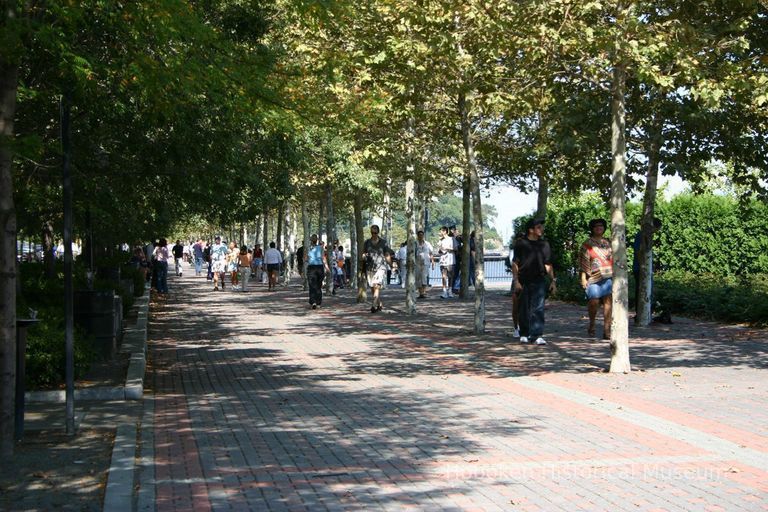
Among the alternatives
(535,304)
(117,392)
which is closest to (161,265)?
(535,304)

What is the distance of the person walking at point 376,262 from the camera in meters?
24.5

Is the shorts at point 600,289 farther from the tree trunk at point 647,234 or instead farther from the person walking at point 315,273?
the person walking at point 315,273

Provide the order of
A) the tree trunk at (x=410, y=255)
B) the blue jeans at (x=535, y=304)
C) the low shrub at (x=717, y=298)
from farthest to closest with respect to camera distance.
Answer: the tree trunk at (x=410, y=255) < the low shrub at (x=717, y=298) < the blue jeans at (x=535, y=304)

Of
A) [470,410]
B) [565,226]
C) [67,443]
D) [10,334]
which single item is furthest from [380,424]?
[565,226]

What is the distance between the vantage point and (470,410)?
402 inches

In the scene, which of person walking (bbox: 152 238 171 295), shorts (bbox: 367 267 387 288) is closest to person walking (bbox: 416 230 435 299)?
shorts (bbox: 367 267 387 288)

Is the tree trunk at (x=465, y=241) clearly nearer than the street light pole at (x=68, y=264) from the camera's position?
No

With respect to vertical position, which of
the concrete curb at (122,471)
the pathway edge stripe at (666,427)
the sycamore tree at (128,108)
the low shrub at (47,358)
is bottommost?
the concrete curb at (122,471)

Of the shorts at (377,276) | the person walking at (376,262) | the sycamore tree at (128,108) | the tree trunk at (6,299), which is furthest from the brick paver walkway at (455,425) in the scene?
the person walking at (376,262)

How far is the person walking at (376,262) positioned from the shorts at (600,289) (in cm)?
825

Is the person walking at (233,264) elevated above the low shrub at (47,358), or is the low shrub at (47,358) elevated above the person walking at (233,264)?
the person walking at (233,264)

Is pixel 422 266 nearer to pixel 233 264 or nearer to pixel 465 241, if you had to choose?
pixel 465 241

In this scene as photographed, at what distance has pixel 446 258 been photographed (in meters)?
30.8

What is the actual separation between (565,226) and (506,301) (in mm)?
4084
